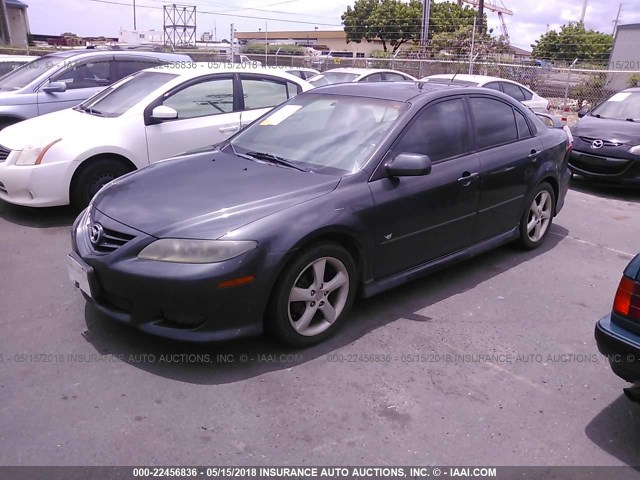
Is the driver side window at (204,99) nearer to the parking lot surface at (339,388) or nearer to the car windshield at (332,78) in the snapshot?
the parking lot surface at (339,388)

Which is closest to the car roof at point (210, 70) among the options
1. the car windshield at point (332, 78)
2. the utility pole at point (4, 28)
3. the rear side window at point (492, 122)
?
the rear side window at point (492, 122)

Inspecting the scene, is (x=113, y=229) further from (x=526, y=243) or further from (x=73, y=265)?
(x=526, y=243)

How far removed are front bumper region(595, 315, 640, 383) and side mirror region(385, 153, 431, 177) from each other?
1.46 m

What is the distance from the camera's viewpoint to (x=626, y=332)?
2.70 metres

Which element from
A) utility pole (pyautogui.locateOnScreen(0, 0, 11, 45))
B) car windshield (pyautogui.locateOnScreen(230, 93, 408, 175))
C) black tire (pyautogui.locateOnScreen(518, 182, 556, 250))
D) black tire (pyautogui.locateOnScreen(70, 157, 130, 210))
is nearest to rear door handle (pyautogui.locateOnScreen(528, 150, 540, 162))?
black tire (pyautogui.locateOnScreen(518, 182, 556, 250))

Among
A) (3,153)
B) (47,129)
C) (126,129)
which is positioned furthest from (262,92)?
(3,153)

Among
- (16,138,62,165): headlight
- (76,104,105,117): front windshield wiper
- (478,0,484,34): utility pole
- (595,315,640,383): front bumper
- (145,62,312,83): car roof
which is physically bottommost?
(595,315,640,383): front bumper

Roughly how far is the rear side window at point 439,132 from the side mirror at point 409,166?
0.66 ft

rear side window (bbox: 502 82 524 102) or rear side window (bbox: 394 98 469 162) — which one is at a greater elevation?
rear side window (bbox: 394 98 469 162)

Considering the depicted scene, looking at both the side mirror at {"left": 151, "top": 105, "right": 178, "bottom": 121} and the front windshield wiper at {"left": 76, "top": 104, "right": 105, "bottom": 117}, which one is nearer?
the side mirror at {"left": 151, "top": 105, "right": 178, "bottom": 121}

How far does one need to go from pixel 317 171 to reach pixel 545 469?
7.24 ft

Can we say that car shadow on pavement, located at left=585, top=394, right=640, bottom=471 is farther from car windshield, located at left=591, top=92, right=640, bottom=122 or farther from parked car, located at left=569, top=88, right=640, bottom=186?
car windshield, located at left=591, top=92, right=640, bottom=122

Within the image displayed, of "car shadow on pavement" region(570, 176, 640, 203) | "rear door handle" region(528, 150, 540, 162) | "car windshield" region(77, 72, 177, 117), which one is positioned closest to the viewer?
"rear door handle" region(528, 150, 540, 162)

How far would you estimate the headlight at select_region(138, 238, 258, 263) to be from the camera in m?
3.07
